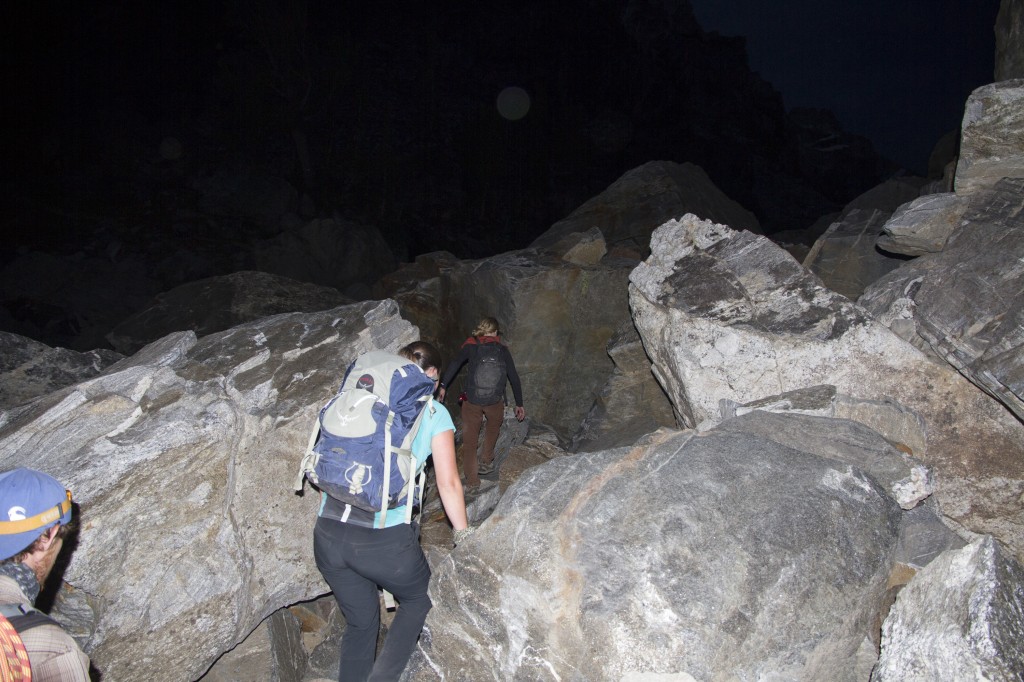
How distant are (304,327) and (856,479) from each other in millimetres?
3773

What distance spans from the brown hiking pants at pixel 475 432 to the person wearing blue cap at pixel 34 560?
3.87 m

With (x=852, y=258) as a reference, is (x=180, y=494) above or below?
above

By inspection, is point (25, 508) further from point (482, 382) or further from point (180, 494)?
point (482, 382)

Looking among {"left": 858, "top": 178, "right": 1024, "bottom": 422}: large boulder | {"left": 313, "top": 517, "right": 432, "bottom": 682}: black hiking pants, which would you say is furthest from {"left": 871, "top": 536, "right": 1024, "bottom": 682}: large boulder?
{"left": 313, "top": 517, "right": 432, "bottom": 682}: black hiking pants

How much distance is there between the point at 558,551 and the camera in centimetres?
266

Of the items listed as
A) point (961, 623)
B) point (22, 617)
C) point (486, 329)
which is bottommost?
point (961, 623)

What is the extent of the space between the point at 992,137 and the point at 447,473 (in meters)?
4.97

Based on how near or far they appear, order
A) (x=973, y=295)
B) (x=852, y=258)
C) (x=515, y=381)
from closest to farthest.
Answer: (x=973, y=295), (x=515, y=381), (x=852, y=258)

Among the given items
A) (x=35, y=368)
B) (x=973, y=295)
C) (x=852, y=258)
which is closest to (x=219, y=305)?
(x=35, y=368)

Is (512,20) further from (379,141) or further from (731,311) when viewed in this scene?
(731,311)

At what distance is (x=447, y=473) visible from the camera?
2.73 m

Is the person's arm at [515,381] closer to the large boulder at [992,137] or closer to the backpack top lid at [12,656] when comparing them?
the large boulder at [992,137]

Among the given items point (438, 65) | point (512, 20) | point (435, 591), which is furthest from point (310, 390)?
point (512, 20)

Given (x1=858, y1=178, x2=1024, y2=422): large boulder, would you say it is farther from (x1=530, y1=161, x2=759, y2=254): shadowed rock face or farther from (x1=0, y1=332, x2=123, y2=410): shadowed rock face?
(x1=0, y1=332, x2=123, y2=410): shadowed rock face
